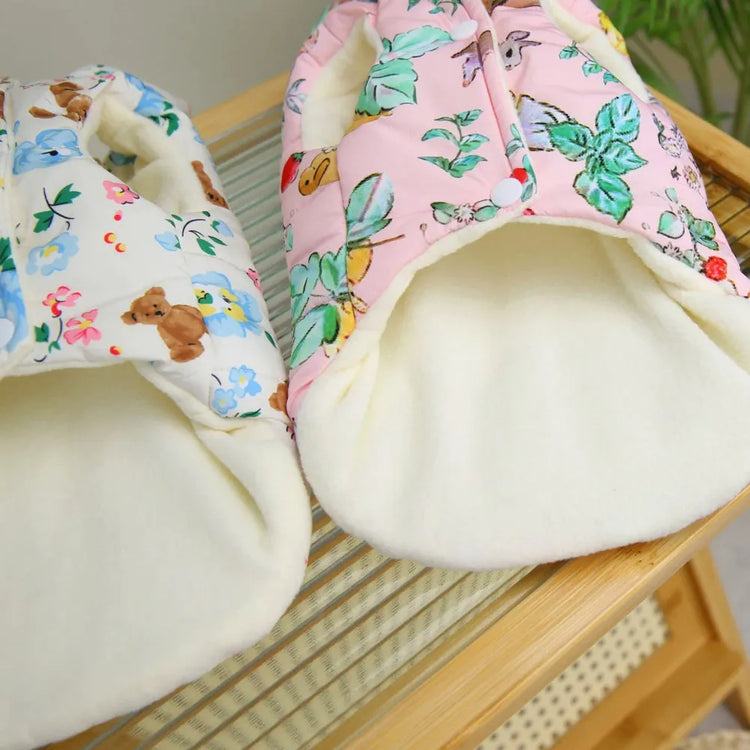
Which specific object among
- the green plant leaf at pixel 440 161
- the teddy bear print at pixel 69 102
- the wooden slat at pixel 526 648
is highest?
the teddy bear print at pixel 69 102

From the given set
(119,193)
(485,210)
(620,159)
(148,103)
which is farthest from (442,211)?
(148,103)

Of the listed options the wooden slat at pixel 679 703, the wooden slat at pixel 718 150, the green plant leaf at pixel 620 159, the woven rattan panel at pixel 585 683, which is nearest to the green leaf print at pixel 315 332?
the green plant leaf at pixel 620 159

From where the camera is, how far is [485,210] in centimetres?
55

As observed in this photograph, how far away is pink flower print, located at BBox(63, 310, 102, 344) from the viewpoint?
521mm

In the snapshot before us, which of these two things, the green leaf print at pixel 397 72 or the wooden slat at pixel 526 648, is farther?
the green leaf print at pixel 397 72

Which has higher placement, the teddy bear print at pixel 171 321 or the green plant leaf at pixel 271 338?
the teddy bear print at pixel 171 321

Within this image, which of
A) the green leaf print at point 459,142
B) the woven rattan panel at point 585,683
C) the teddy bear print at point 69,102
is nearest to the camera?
the green leaf print at point 459,142

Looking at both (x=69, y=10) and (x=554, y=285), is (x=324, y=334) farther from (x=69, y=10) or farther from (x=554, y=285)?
(x=69, y=10)

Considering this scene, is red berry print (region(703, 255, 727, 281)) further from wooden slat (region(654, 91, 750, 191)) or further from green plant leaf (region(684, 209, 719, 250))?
wooden slat (region(654, 91, 750, 191))

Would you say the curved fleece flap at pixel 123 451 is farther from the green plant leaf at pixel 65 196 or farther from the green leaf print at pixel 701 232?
the green leaf print at pixel 701 232

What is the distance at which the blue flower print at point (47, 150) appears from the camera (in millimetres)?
617

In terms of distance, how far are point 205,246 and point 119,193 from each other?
0.24 feet

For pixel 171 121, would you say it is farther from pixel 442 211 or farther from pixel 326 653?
pixel 326 653

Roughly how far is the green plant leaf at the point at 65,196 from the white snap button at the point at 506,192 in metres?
0.30
